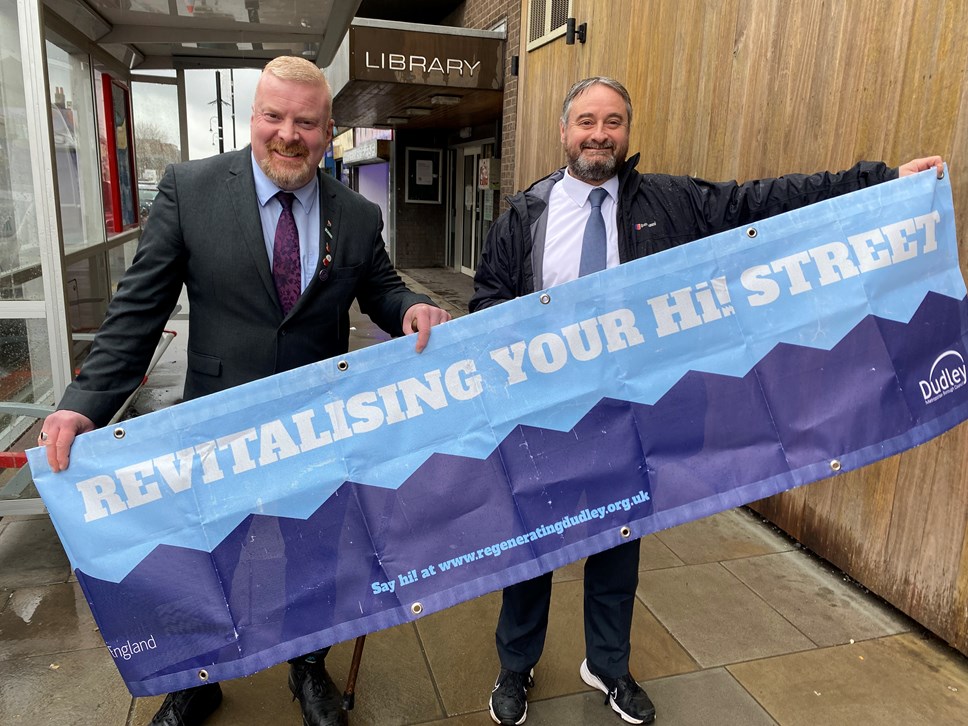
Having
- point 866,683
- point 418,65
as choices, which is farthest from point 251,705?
point 418,65

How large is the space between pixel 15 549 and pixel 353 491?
2869mm

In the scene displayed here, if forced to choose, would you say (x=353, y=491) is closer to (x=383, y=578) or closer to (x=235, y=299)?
(x=383, y=578)

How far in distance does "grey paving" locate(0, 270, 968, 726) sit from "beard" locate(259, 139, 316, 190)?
6.52ft

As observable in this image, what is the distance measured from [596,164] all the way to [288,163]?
3.45 feet

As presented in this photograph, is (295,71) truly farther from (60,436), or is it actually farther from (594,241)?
(60,436)

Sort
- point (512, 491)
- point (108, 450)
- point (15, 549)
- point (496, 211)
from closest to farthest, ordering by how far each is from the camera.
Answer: point (108, 450)
point (512, 491)
point (15, 549)
point (496, 211)

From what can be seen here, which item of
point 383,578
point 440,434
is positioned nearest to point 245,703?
point 383,578

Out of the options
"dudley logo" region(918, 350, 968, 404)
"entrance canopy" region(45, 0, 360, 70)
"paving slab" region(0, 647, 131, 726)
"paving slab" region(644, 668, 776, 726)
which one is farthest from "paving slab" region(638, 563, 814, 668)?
"entrance canopy" region(45, 0, 360, 70)

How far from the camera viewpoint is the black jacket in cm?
269

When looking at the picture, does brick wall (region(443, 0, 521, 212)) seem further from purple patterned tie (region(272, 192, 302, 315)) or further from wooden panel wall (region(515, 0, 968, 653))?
purple patterned tie (region(272, 192, 302, 315))

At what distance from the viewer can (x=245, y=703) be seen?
2.91 metres

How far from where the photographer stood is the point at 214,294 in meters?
2.47

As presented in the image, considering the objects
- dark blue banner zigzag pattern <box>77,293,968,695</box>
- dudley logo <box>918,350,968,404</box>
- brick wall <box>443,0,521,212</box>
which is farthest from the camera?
brick wall <box>443,0,521,212</box>

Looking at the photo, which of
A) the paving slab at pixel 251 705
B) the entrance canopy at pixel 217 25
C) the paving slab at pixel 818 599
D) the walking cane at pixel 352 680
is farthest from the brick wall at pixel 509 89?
the walking cane at pixel 352 680
